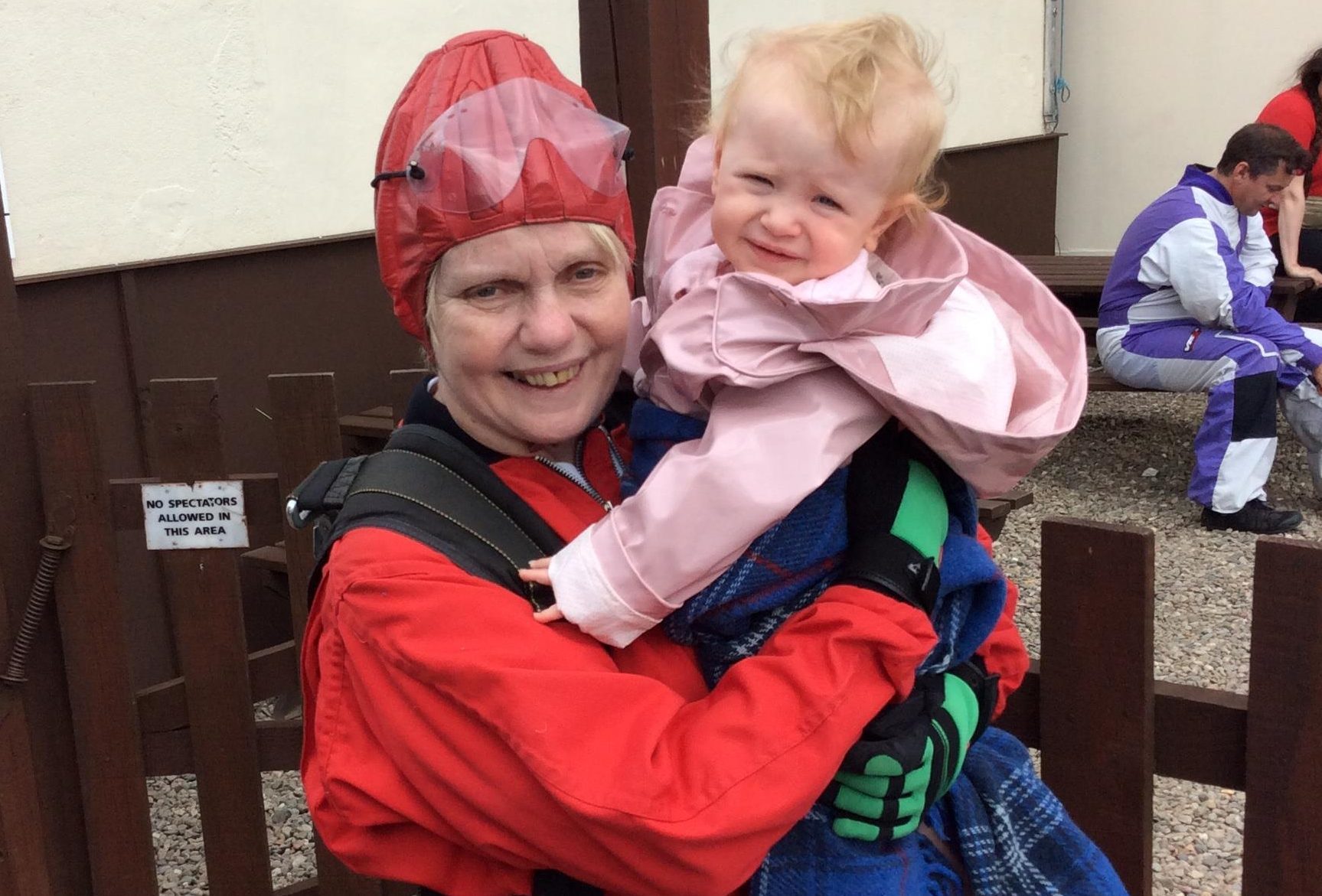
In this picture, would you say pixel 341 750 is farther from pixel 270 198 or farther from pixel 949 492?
pixel 270 198

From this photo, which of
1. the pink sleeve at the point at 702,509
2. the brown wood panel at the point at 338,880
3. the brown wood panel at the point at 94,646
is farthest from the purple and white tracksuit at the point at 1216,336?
the pink sleeve at the point at 702,509

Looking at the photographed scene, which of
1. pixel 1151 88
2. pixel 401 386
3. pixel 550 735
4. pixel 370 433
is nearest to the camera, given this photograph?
pixel 550 735

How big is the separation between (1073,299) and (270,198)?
5365mm

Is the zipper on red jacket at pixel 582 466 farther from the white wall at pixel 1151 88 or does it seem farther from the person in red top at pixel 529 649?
the white wall at pixel 1151 88

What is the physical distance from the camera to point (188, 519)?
106 inches

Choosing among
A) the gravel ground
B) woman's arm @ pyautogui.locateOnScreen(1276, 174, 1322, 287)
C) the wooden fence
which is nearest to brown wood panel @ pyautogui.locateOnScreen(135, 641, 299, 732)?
the wooden fence

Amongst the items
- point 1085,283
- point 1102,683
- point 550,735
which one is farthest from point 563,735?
point 1085,283

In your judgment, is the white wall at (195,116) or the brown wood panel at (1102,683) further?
the white wall at (195,116)

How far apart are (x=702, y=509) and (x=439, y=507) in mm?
321

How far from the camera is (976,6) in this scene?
938 cm

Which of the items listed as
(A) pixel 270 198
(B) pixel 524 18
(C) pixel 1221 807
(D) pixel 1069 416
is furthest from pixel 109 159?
(C) pixel 1221 807

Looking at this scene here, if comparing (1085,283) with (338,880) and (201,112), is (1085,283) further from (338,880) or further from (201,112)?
(338,880)

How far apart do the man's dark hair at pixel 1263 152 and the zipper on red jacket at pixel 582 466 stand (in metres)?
5.67

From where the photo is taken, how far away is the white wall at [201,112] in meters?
4.12
